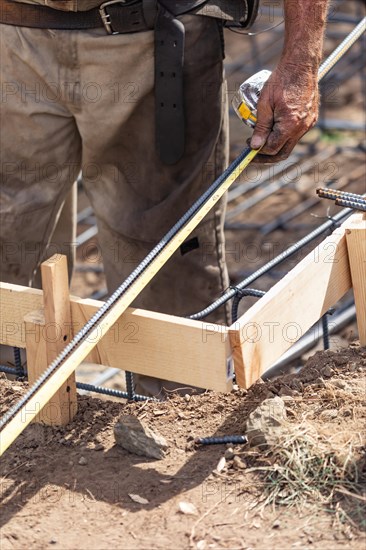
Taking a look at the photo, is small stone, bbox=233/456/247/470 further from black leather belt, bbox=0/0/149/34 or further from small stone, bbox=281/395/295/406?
black leather belt, bbox=0/0/149/34

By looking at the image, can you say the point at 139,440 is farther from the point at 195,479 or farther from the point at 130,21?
the point at 130,21

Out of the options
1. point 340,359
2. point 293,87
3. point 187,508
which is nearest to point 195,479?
point 187,508

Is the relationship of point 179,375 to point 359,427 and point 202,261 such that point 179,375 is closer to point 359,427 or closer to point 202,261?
point 359,427

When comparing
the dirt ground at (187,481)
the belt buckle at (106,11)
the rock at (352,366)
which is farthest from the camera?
the belt buckle at (106,11)

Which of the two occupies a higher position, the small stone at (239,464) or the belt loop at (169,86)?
the belt loop at (169,86)

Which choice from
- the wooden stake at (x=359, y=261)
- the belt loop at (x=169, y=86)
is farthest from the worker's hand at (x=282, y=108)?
the belt loop at (x=169, y=86)

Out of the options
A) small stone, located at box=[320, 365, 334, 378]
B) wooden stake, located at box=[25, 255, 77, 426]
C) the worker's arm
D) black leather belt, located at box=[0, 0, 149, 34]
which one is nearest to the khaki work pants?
black leather belt, located at box=[0, 0, 149, 34]

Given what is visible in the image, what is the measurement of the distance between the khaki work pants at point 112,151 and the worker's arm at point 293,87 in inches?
20.1

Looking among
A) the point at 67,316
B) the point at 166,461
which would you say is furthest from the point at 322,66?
the point at 166,461

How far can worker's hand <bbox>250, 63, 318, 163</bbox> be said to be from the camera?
296cm

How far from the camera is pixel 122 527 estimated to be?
88.8 inches

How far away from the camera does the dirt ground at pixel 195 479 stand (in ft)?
7.24

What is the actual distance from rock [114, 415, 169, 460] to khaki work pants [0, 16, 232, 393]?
4.19 ft

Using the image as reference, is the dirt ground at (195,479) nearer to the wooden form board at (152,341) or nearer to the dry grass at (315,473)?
the dry grass at (315,473)
